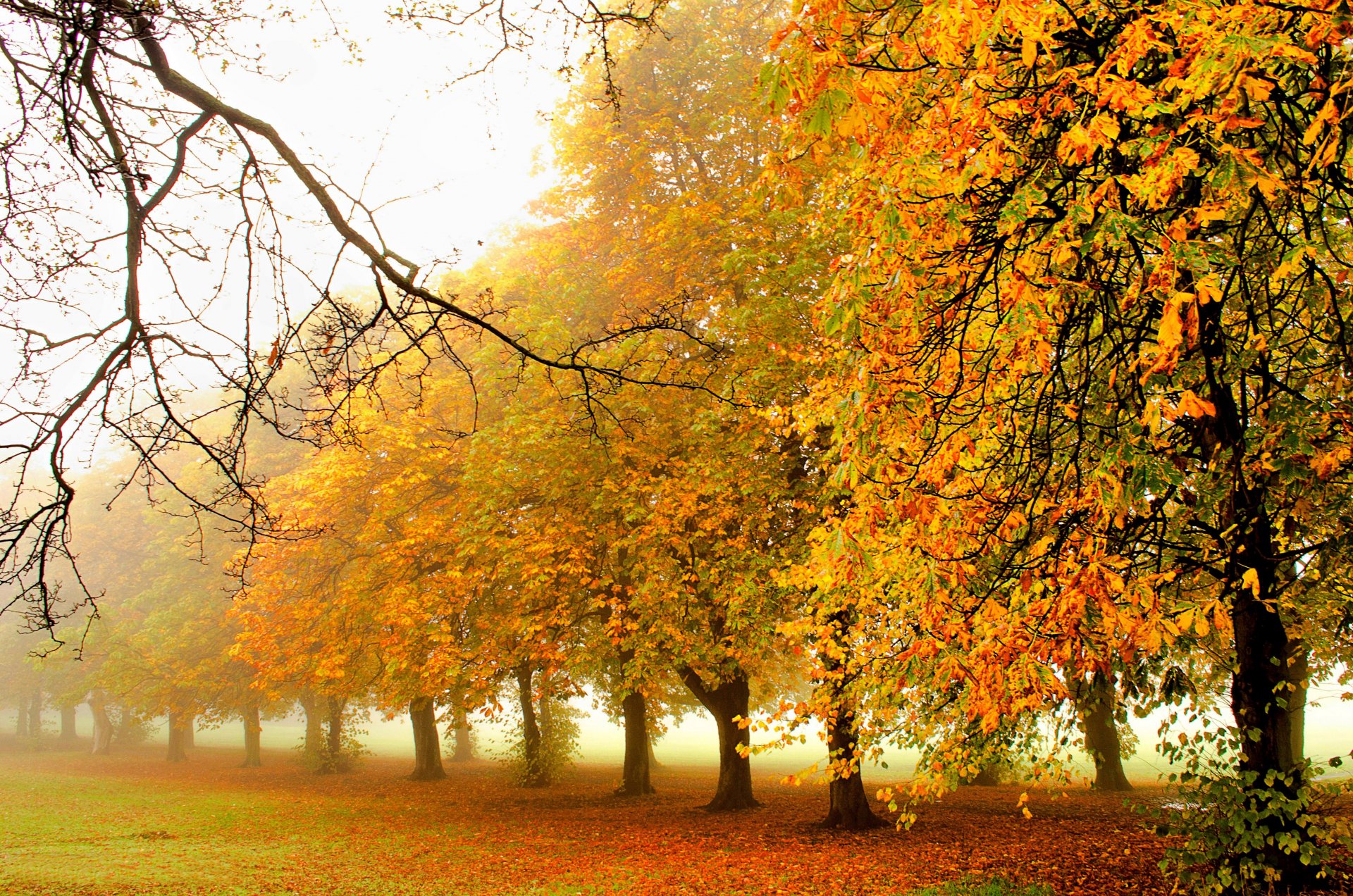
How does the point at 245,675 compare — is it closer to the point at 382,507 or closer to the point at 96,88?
the point at 382,507

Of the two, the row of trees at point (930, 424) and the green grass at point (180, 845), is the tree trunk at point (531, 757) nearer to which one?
the green grass at point (180, 845)

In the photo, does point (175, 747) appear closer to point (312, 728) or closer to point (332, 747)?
point (312, 728)

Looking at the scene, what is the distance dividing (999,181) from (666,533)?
25.9 ft

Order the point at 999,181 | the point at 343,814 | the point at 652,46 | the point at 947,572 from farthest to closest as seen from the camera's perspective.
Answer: the point at 343,814 → the point at 652,46 → the point at 999,181 → the point at 947,572

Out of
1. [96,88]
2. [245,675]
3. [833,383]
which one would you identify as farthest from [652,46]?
[245,675]

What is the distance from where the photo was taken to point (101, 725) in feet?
114

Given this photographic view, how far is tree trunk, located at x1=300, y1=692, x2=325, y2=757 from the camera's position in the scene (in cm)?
2491

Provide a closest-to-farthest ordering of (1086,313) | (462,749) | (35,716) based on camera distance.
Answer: (1086,313)
(462,749)
(35,716)

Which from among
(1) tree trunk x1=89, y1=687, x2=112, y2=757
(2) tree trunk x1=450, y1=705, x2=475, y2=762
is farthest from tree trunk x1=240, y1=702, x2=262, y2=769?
(1) tree trunk x1=89, y1=687, x2=112, y2=757

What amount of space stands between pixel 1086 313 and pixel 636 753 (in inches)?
628

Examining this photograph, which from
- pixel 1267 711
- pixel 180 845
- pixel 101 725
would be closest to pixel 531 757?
pixel 180 845

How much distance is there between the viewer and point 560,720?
21016 mm

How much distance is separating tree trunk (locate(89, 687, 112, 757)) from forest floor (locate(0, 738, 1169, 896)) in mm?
15882

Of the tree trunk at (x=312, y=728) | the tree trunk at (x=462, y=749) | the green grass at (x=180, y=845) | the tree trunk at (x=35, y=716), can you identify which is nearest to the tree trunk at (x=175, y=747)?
the tree trunk at (x=312, y=728)
